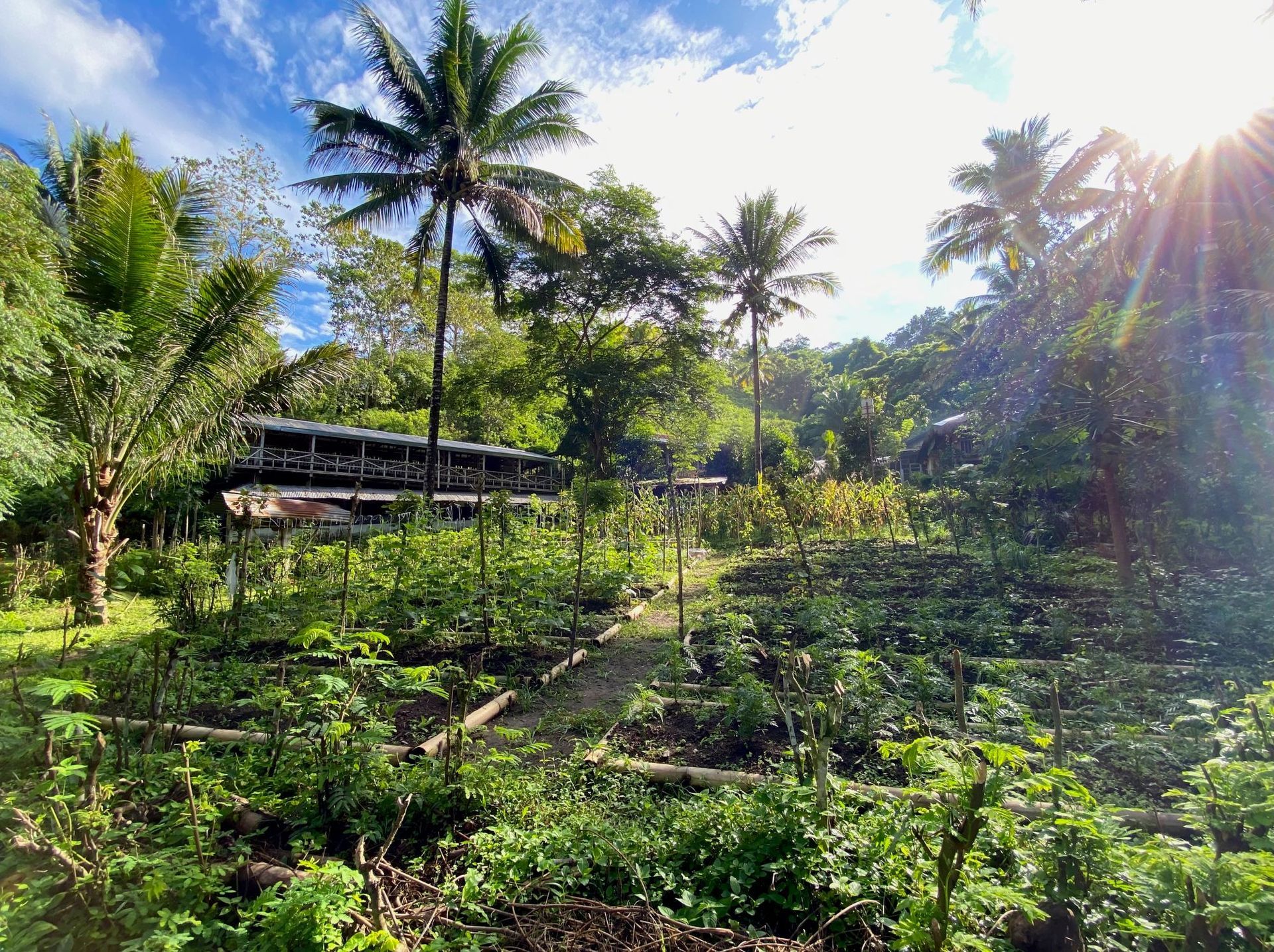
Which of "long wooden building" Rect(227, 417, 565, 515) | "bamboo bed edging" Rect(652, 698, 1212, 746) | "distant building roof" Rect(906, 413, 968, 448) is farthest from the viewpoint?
"distant building roof" Rect(906, 413, 968, 448)

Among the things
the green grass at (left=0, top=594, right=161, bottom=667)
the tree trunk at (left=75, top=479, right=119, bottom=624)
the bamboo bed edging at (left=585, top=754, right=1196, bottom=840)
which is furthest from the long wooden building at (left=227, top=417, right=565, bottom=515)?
the bamboo bed edging at (left=585, top=754, right=1196, bottom=840)

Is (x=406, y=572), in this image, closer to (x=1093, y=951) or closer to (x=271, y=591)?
(x=271, y=591)

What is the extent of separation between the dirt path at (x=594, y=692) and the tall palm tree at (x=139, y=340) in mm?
5892

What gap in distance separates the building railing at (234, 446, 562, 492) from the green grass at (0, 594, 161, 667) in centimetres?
529

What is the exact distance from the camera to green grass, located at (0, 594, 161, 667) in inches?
182

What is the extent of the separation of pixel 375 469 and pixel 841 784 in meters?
20.5

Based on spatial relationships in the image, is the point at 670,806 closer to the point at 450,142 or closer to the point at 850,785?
the point at 850,785

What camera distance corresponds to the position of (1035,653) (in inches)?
197

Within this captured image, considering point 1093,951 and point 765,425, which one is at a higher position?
point 765,425

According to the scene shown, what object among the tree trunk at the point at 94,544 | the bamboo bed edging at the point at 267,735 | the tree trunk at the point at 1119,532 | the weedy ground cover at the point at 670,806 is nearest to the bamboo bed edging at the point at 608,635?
the weedy ground cover at the point at 670,806

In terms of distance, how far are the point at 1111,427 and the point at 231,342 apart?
1124cm

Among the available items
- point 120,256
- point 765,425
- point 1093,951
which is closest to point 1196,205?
point 1093,951

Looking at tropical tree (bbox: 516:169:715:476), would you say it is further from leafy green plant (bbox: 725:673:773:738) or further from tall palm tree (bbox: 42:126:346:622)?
leafy green plant (bbox: 725:673:773:738)

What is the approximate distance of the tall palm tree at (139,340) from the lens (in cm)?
681
